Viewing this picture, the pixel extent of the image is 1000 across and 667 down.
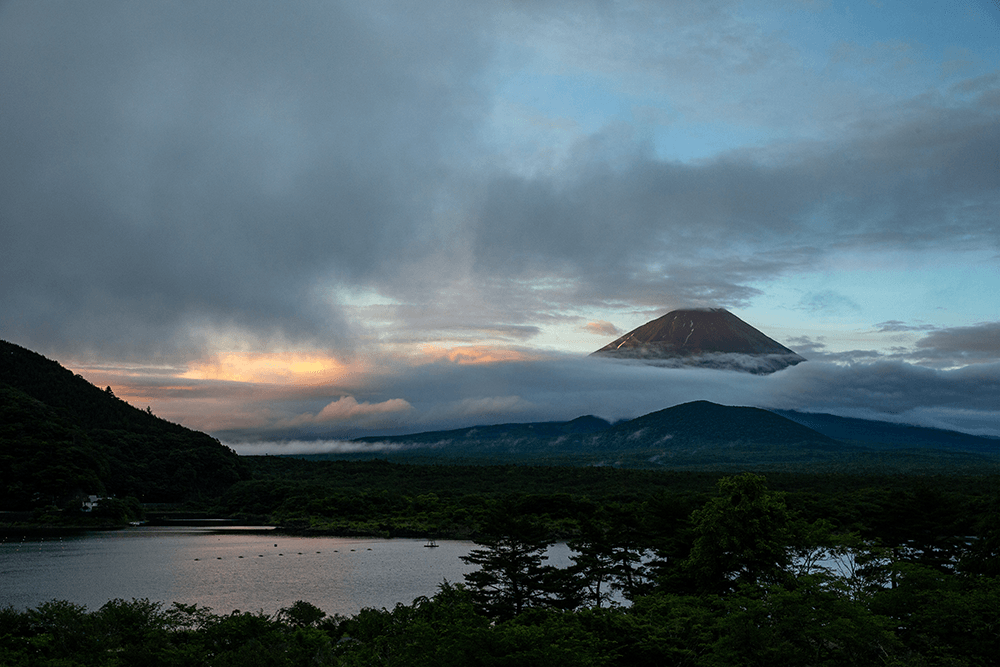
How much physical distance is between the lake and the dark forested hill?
23.2 metres

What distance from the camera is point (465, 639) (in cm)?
1755

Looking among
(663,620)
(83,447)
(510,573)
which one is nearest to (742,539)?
(663,620)

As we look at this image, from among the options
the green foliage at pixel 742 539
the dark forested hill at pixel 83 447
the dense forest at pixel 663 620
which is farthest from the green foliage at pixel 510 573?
the dark forested hill at pixel 83 447

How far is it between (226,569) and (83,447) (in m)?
81.3

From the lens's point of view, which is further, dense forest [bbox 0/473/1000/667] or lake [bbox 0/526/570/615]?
lake [bbox 0/526/570/615]

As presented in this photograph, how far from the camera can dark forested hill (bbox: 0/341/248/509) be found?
114 m

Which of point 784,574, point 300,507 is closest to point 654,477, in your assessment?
point 300,507

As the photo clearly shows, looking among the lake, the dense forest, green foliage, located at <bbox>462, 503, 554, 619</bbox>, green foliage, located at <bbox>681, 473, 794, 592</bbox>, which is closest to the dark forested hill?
the lake

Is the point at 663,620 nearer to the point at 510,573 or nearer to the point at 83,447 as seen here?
the point at 510,573

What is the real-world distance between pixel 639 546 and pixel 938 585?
1943cm

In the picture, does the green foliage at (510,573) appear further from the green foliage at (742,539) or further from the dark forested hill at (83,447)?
the dark forested hill at (83,447)

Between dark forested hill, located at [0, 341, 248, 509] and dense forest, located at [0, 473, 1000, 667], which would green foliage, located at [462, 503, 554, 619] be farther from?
dark forested hill, located at [0, 341, 248, 509]

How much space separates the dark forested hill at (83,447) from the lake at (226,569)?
23.2 m

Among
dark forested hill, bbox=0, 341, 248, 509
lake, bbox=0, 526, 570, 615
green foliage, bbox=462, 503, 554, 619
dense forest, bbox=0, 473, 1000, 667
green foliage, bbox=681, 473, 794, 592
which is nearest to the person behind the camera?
dense forest, bbox=0, 473, 1000, 667
